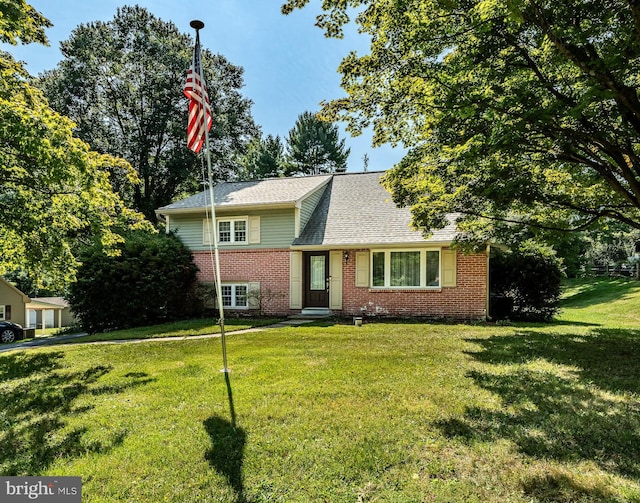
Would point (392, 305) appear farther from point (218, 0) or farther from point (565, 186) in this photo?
point (218, 0)

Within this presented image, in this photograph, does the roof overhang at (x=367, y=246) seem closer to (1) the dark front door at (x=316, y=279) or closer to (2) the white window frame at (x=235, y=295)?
(1) the dark front door at (x=316, y=279)

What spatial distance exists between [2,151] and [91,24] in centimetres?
2379

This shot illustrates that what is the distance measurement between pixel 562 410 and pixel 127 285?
13077 millimetres

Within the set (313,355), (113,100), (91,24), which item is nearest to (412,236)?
(313,355)

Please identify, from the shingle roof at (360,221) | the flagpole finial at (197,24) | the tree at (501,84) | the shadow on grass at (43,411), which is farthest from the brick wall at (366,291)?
the flagpole finial at (197,24)

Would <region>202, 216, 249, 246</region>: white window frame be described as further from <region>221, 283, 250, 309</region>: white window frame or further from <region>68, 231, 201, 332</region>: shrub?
<region>221, 283, 250, 309</region>: white window frame

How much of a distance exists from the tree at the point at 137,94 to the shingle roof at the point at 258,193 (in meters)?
9.77

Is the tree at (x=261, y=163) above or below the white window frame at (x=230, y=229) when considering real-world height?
above

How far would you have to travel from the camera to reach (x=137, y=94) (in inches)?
1021

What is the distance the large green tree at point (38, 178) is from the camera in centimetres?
632

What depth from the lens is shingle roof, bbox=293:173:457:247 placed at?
520 inches

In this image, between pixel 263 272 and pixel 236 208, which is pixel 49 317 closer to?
pixel 236 208

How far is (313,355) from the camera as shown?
7.09 metres

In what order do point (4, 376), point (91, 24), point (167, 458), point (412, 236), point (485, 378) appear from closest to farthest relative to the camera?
point (167, 458), point (485, 378), point (4, 376), point (412, 236), point (91, 24)
